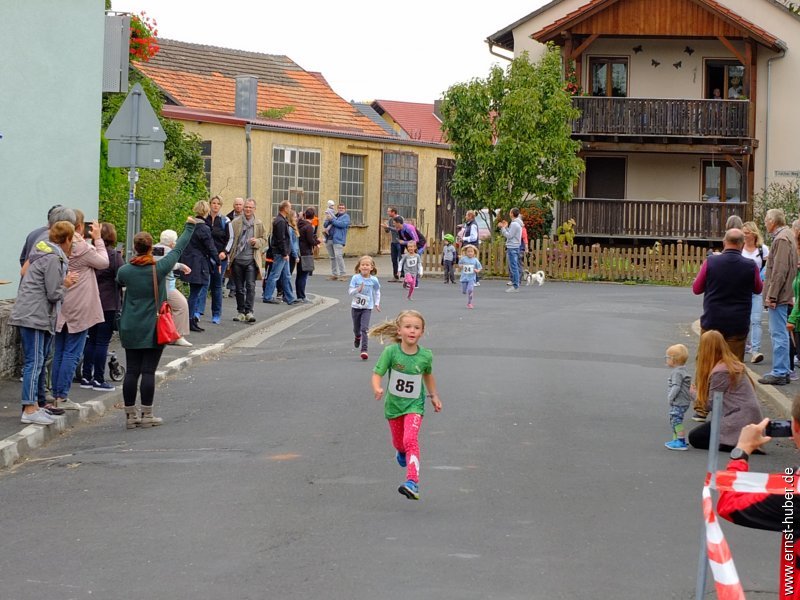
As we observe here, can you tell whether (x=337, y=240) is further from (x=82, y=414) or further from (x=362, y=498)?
(x=362, y=498)

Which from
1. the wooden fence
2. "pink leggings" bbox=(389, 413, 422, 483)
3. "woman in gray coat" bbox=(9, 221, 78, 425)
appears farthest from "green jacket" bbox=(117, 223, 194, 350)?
the wooden fence

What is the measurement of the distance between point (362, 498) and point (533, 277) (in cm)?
2511

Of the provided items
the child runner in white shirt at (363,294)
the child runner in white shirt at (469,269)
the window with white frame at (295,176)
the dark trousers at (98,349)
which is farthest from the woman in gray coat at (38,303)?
the window with white frame at (295,176)

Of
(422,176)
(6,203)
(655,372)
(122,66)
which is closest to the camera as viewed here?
(655,372)

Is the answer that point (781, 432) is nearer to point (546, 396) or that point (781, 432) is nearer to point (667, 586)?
point (667, 586)

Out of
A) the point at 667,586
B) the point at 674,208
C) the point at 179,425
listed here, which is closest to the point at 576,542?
the point at 667,586

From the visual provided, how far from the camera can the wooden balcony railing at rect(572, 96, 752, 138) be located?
40969 millimetres

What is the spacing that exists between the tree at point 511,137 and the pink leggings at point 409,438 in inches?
1143

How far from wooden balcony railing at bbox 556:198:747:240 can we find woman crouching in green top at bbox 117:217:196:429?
30.3 meters

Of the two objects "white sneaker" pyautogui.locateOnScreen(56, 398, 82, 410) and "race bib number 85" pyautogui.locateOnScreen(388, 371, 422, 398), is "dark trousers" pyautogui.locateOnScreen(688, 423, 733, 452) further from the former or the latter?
"white sneaker" pyautogui.locateOnScreen(56, 398, 82, 410)

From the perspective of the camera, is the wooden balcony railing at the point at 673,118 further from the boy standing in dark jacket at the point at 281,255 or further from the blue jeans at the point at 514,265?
the boy standing in dark jacket at the point at 281,255

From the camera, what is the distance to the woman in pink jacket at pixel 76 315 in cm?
1230

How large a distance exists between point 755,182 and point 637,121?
4624mm

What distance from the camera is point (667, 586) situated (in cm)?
670
